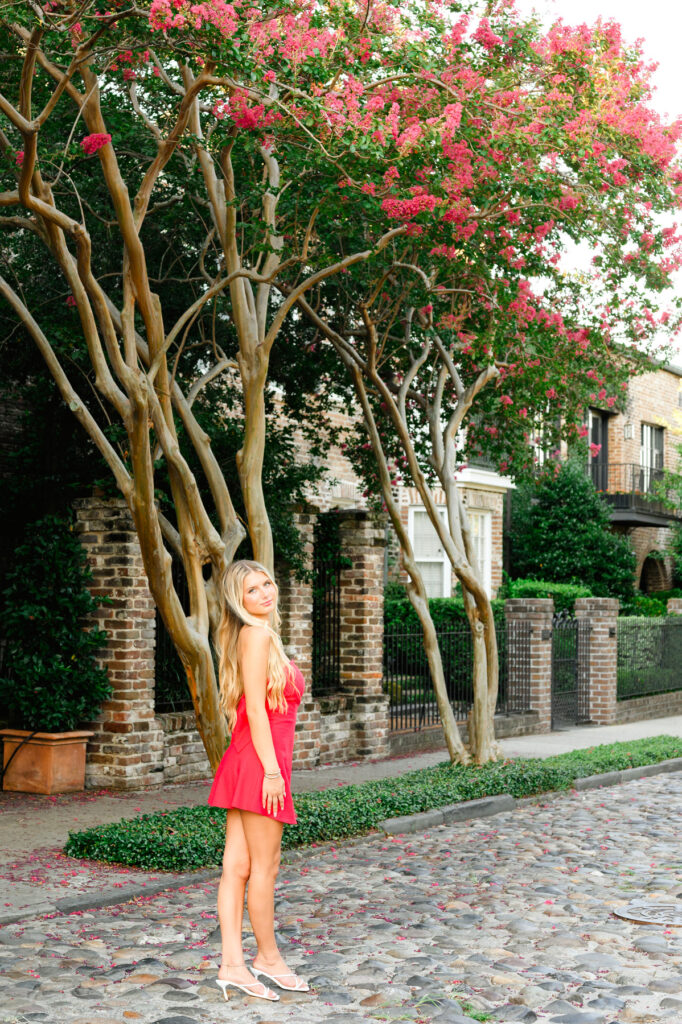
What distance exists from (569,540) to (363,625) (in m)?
14.7

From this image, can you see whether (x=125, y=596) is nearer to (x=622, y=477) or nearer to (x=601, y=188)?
(x=601, y=188)

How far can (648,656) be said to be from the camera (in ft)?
74.3

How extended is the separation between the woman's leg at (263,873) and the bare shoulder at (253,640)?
2.42 ft

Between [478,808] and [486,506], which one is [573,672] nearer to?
[486,506]

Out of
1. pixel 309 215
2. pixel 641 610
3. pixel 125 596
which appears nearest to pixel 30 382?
pixel 125 596

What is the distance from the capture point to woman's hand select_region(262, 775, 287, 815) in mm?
5395

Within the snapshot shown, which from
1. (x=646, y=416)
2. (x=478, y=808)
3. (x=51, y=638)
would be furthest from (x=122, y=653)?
(x=646, y=416)

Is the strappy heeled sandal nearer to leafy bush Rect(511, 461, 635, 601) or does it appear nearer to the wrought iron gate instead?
the wrought iron gate

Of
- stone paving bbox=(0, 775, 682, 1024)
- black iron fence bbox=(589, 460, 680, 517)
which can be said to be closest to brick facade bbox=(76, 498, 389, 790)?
stone paving bbox=(0, 775, 682, 1024)

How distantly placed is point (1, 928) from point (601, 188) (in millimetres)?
8183

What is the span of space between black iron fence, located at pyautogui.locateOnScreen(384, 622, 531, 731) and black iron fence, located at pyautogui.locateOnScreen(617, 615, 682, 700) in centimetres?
333

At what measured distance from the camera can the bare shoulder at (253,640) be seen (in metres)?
5.46

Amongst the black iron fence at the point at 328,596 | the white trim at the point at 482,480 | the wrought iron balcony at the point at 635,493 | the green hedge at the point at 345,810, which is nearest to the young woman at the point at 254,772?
the green hedge at the point at 345,810

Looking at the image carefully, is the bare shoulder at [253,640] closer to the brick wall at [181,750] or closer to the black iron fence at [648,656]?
the brick wall at [181,750]
